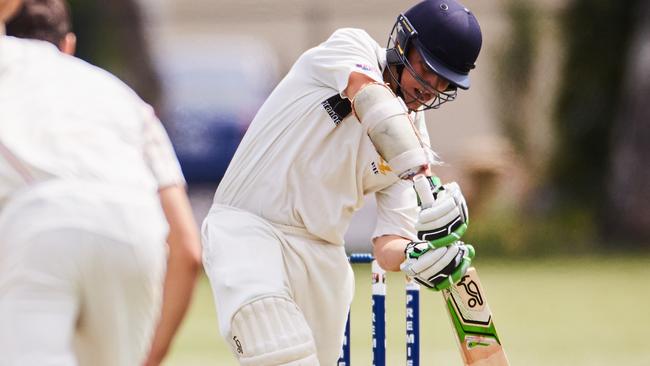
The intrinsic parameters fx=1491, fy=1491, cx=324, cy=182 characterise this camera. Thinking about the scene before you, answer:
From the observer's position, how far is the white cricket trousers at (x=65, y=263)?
8.37ft

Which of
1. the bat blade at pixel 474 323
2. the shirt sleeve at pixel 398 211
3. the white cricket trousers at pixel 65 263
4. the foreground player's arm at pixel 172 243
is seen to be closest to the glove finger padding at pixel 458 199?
the shirt sleeve at pixel 398 211

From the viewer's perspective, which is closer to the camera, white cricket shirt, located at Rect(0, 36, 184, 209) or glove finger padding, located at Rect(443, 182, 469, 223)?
white cricket shirt, located at Rect(0, 36, 184, 209)

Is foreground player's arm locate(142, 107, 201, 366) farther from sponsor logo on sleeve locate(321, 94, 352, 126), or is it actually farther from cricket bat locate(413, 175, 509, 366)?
cricket bat locate(413, 175, 509, 366)

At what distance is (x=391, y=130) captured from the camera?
13.0ft

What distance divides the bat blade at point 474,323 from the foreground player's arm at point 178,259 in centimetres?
188

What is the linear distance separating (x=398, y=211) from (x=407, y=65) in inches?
19.6

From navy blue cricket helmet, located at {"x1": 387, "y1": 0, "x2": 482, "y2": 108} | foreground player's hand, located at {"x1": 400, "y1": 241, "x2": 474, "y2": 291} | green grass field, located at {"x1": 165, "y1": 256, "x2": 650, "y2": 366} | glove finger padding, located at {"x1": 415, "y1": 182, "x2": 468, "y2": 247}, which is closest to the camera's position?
glove finger padding, located at {"x1": 415, "y1": 182, "x2": 468, "y2": 247}

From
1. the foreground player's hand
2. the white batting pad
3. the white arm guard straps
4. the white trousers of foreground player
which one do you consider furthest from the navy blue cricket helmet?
the white batting pad

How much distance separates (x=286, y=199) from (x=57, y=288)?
177 centimetres

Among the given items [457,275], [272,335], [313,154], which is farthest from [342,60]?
[272,335]

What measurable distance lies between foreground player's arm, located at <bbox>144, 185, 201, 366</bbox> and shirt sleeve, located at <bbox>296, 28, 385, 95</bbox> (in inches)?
56.5

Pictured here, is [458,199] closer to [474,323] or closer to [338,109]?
[338,109]

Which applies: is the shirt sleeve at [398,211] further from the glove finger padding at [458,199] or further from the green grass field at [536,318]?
the green grass field at [536,318]

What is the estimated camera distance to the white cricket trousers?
8.37ft
